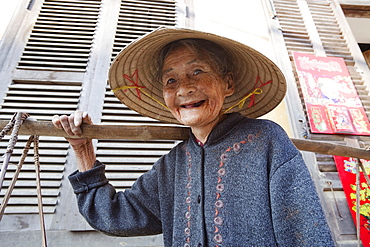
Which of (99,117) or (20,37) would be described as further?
(20,37)

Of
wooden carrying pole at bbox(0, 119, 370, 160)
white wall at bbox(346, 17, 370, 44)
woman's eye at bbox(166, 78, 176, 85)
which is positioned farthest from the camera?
white wall at bbox(346, 17, 370, 44)

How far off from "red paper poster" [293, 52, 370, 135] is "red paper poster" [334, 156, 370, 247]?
0.32m

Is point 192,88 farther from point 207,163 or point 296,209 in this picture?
point 296,209

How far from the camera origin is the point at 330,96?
234cm

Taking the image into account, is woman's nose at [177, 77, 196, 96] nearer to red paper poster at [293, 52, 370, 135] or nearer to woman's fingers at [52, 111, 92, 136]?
woman's fingers at [52, 111, 92, 136]

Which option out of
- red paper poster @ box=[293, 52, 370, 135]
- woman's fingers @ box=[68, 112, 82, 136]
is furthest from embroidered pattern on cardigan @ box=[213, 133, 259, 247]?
red paper poster @ box=[293, 52, 370, 135]

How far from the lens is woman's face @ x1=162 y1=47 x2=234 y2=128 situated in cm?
98

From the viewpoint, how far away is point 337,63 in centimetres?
259

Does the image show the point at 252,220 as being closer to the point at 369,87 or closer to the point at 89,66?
the point at 89,66

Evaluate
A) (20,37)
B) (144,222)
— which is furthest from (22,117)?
(20,37)

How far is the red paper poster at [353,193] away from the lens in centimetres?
177

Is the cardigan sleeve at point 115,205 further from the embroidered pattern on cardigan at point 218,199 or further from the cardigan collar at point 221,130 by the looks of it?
the cardigan collar at point 221,130

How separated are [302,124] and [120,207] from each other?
1.84m

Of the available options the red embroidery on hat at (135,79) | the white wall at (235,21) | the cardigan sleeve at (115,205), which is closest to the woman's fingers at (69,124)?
the cardigan sleeve at (115,205)
